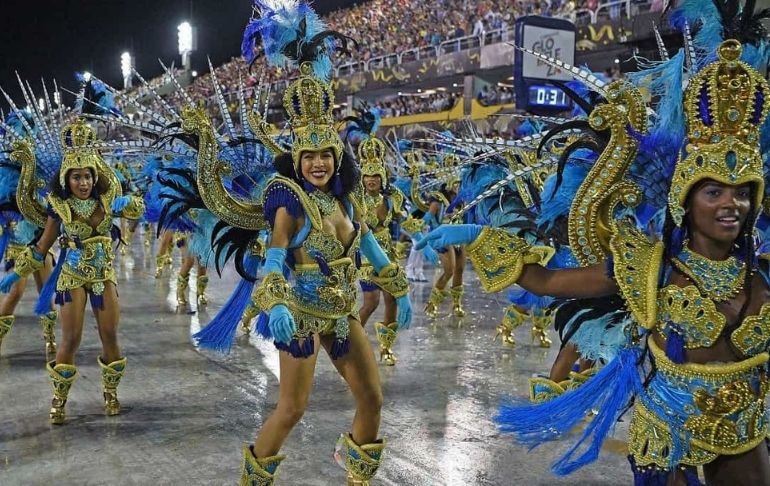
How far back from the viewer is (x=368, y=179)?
7.01 metres

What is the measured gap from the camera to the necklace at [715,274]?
236 cm

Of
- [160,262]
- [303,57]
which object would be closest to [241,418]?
[303,57]

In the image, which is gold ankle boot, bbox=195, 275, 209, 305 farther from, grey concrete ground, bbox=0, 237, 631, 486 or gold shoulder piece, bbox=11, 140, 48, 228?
gold shoulder piece, bbox=11, 140, 48, 228

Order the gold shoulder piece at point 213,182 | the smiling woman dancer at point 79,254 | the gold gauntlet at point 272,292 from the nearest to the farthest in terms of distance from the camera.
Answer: the gold gauntlet at point 272,292 < the gold shoulder piece at point 213,182 < the smiling woman dancer at point 79,254

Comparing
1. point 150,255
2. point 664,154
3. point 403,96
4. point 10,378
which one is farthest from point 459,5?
point 664,154

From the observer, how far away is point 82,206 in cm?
514

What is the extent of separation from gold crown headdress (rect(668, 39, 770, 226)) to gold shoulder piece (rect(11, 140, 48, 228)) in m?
5.09

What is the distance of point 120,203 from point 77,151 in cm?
53

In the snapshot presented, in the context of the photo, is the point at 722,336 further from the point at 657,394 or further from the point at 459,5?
the point at 459,5

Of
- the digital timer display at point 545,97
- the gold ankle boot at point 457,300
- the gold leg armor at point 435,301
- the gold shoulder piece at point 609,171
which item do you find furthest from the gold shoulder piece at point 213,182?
the digital timer display at point 545,97

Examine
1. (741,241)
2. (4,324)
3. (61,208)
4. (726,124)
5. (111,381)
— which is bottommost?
(111,381)

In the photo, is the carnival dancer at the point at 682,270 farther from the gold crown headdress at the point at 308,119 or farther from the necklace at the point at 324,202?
the gold crown headdress at the point at 308,119

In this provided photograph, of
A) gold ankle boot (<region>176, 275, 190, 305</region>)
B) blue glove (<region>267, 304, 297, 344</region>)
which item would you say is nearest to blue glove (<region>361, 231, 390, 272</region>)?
blue glove (<region>267, 304, 297, 344</region>)

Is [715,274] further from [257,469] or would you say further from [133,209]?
[133,209]
